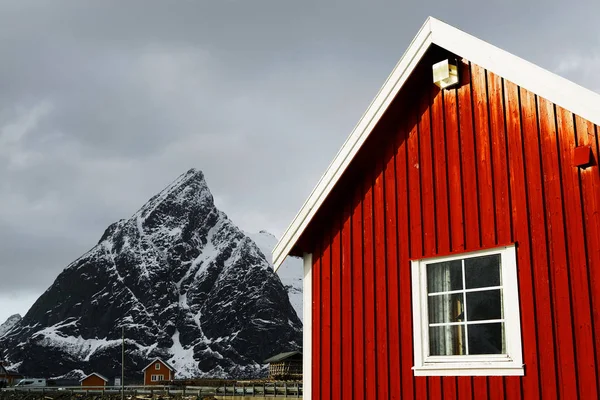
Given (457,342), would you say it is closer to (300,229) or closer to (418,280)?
(418,280)

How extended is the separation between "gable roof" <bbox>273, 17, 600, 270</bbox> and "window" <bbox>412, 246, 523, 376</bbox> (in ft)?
5.15

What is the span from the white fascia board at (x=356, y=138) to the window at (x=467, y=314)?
158cm

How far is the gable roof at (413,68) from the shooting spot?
23.9 ft

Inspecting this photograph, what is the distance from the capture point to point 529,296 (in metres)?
7.34

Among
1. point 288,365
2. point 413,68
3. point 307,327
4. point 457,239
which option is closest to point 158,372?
point 288,365

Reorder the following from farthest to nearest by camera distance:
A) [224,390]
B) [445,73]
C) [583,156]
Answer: [224,390] → [445,73] → [583,156]

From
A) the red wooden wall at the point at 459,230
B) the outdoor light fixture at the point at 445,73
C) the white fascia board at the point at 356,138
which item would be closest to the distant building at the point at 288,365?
the white fascia board at the point at 356,138

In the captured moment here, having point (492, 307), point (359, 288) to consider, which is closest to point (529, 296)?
point (492, 307)

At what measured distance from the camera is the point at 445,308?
8.09 m

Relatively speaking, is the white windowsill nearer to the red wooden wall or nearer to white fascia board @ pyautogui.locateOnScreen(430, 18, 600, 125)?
the red wooden wall

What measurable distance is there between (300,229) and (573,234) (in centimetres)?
354

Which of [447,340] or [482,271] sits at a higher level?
[482,271]

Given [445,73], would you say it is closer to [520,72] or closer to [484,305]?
[520,72]

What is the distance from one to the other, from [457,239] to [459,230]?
0.10 m
